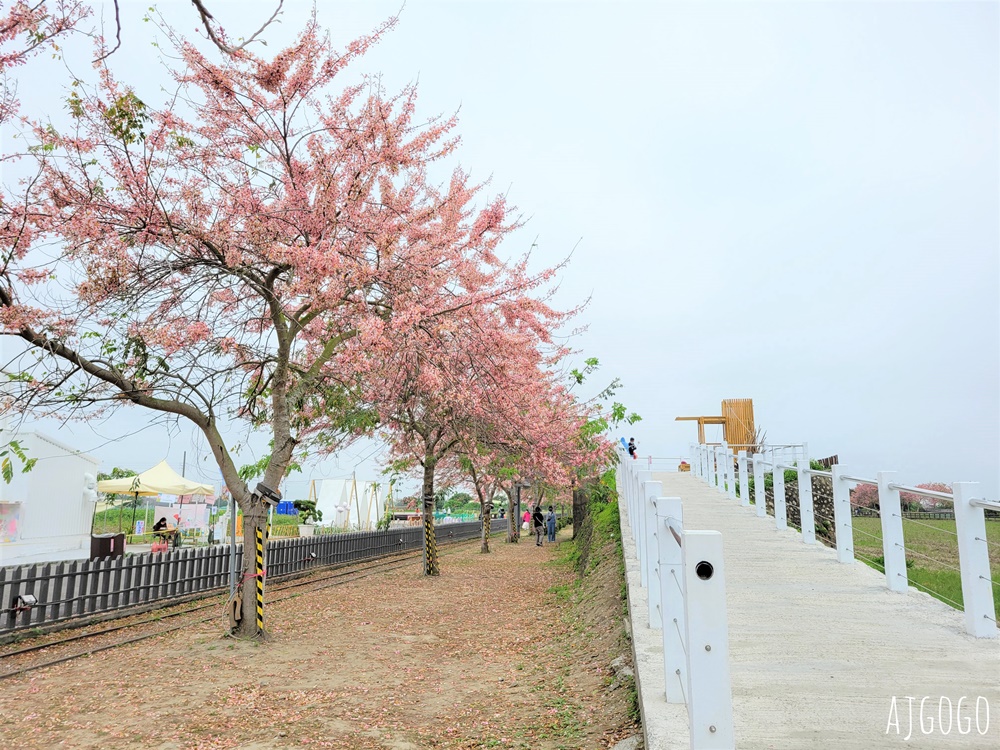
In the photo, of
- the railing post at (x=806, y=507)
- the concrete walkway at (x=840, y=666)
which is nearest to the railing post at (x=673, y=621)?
the concrete walkway at (x=840, y=666)

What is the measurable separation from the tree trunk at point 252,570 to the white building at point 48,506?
38.0 ft

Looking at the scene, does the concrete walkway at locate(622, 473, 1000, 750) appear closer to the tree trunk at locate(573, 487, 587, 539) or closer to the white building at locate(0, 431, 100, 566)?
the white building at locate(0, 431, 100, 566)

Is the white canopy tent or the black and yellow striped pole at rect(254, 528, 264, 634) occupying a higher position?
the white canopy tent

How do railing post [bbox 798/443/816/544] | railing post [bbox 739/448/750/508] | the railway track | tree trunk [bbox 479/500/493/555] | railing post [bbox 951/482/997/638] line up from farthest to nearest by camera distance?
1. tree trunk [bbox 479/500/493/555]
2. railing post [bbox 739/448/750/508]
3. railing post [bbox 798/443/816/544]
4. the railway track
5. railing post [bbox 951/482/997/638]

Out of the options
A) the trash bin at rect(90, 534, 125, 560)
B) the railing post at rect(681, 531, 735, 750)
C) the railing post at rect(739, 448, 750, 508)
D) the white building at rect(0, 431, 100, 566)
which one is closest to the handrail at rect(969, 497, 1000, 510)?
the railing post at rect(681, 531, 735, 750)

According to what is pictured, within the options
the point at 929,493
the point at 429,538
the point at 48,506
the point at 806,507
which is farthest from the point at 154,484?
the point at 929,493

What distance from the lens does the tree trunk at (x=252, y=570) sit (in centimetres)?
1018

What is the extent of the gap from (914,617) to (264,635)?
8421 mm

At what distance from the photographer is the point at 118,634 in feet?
36.4

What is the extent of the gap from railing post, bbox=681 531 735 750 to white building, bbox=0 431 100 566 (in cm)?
2034

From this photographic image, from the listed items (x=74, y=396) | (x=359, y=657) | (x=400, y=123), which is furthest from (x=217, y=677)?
(x=400, y=123)

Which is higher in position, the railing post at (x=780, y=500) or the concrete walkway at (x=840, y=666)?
the railing post at (x=780, y=500)

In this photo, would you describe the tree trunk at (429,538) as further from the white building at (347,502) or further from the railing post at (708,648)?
the white building at (347,502)

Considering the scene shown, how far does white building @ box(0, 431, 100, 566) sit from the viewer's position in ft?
64.4
